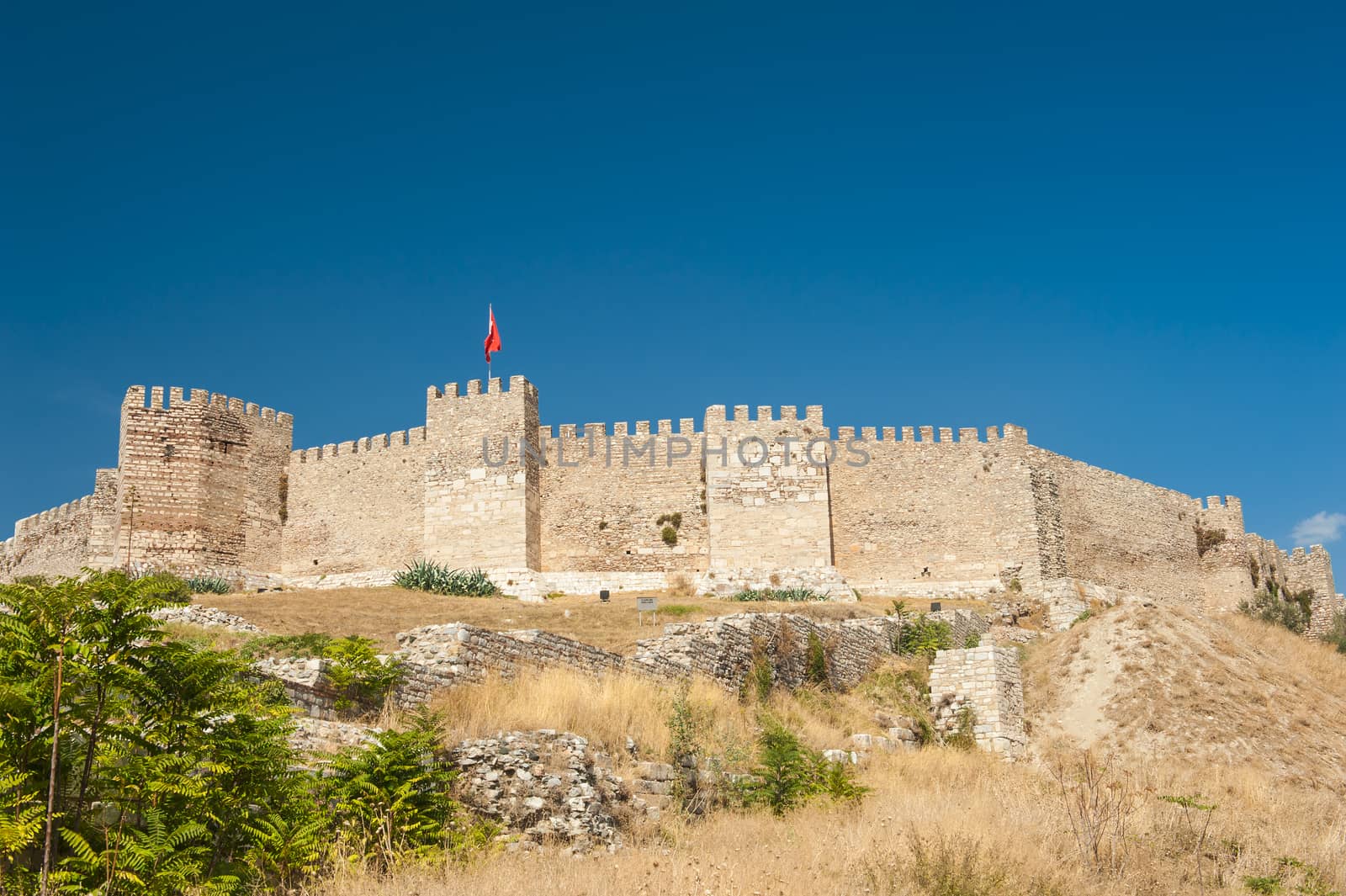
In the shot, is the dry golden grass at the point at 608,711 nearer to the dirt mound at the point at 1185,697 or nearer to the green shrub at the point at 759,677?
the green shrub at the point at 759,677

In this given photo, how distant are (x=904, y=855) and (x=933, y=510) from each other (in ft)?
84.5

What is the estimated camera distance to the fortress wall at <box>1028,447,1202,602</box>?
35.5 m

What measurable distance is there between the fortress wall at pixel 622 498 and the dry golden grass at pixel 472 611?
252cm

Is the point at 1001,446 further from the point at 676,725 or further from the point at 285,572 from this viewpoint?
the point at 676,725

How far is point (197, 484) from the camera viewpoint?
111 ft

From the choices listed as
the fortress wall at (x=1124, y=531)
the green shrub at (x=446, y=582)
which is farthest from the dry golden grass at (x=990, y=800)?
the fortress wall at (x=1124, y=531)

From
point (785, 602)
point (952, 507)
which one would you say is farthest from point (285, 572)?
point (952, 507)

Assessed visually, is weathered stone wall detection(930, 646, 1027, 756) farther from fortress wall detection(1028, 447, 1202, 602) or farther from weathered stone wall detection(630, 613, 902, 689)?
fortress wall detection(1028, 447, 1202, 602)

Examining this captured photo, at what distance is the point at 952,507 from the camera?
112ft

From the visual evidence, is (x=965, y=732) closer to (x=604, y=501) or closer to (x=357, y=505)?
(x=604, y=501)

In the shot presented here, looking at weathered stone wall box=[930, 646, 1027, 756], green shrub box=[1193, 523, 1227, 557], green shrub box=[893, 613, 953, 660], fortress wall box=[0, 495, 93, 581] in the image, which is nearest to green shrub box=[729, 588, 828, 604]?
green shrub box=[893, 613, 953, 660]

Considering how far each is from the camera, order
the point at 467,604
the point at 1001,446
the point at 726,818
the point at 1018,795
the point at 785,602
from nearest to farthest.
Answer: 1. the point at 726,818
2. the point at 1018,795
3. the point at 467,604
4. the point at 785,602
5. the point at 1001,446

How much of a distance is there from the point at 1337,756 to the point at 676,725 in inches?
454

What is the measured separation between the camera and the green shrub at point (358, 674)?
11.4 metres
